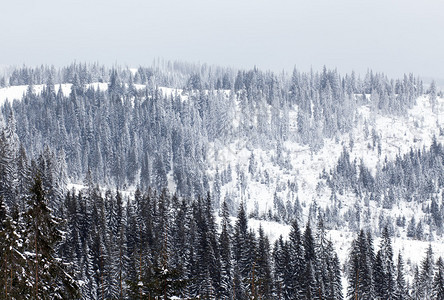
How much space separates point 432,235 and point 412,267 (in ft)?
239

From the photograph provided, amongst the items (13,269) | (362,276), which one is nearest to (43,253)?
(13,269)

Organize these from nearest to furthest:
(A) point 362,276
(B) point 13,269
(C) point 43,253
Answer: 1. (C) point 43,253
2. (B) point 13,269
3. (A) point 362,276

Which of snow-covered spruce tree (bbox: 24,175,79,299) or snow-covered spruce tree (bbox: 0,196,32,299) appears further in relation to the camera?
snow-covered spruce tree (bbox: 0,196,32,299)

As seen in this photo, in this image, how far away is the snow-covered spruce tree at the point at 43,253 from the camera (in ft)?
53.2

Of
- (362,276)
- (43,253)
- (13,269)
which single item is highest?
(43,253)

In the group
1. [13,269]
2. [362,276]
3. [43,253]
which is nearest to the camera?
[43,253]

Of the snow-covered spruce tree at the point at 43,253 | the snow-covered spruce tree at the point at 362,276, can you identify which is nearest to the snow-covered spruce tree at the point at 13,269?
the snow-covered spruce tree at the point at 43,253

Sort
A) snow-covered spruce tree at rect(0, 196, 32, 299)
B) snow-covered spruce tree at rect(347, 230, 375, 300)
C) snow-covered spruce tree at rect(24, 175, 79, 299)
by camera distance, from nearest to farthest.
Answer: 1. snow-covered spruce tree at rect(24, 175, 79, 299)
2. snow-covered spruce tree at rect(0, 196, 32, 299)
3. snow-covered spruce tree at rect(347, 230, 375, 300)

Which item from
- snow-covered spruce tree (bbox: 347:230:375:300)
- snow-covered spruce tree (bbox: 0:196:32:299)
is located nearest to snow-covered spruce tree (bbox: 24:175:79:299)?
snow-covered spruce tree (bbox: 0:196:32:299)

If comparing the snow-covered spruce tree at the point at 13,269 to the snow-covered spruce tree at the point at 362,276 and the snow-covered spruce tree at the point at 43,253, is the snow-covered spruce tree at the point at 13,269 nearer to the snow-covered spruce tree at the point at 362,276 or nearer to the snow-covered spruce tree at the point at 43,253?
the snow-covered spruce tree at the point at 43,253

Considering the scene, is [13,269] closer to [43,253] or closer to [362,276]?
[43,253]

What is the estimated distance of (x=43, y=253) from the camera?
16703 millimetres

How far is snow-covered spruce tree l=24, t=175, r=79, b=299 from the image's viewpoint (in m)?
16.2

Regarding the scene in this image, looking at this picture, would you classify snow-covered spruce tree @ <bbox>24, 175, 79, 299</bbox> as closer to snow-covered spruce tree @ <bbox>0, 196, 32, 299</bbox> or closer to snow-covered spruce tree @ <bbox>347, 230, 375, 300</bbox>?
snow-covered spruce tree @ <bbox>0, 196, 32, 299</bbox>
